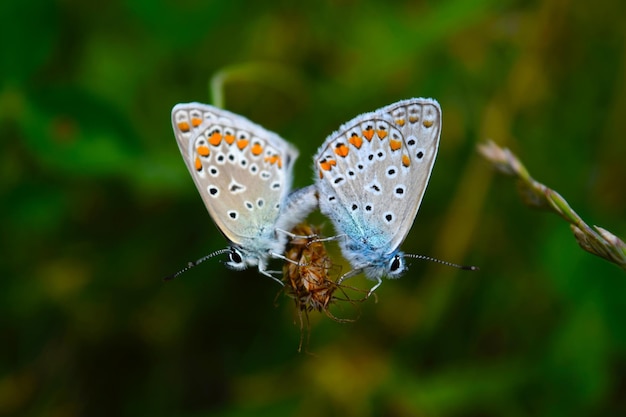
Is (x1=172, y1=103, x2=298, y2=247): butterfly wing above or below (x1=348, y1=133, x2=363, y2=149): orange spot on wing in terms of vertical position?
below

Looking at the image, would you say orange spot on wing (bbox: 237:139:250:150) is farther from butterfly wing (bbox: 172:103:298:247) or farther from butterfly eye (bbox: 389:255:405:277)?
butterfly eye (bbox: 389:255:405:277)

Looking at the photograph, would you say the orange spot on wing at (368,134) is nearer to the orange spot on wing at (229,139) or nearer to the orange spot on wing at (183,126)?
the orange spot on wing at (229,139)

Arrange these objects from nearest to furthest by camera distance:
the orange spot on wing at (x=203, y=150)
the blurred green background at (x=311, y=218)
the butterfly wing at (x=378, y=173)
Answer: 1. the butterfly wing at (x=378, y=173)
2. the orange spot on wing at (x=203, y=150)
3. the blurred green background at (x=311, y=218)

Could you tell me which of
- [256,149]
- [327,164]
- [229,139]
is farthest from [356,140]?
[229,139]

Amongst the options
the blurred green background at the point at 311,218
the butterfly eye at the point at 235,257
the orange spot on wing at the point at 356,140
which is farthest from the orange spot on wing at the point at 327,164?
the blurred green background at the point at 311,218

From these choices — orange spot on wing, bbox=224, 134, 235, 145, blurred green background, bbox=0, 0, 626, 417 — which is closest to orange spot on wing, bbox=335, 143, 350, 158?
orange spot on wing, bbox=224, 134, 235, 145

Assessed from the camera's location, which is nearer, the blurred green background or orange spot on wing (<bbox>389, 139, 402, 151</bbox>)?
orange spot on wing (<bbox>389, 139, 402, 151</bbox>)

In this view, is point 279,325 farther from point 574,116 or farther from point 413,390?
point 574,116

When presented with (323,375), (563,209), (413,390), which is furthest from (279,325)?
(563,209)
